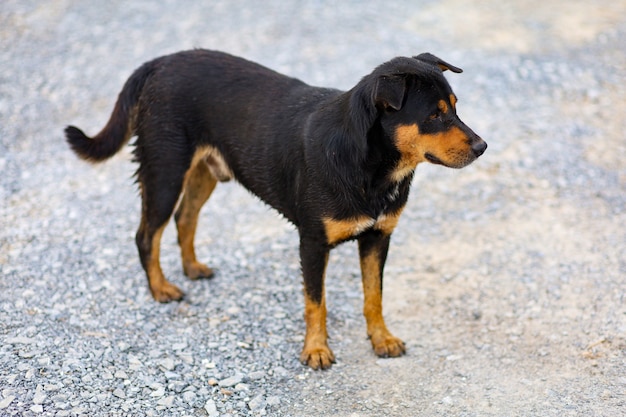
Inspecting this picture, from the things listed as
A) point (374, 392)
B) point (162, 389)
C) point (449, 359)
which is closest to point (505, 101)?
point (449, 359)

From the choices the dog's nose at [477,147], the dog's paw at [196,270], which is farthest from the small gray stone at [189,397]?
the dog's nose at [477,147]

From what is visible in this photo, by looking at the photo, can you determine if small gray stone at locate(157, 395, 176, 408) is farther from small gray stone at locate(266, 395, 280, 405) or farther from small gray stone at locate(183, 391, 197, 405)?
small gray stone at locate(266, 395, 280, 405)

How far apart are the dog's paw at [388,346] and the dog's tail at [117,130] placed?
96.1 inches

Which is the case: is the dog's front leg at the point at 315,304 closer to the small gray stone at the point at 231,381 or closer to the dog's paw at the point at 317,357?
the dog's paw at the point at 317,357

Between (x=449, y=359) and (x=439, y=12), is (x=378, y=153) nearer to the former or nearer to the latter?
(x=449, y=359)

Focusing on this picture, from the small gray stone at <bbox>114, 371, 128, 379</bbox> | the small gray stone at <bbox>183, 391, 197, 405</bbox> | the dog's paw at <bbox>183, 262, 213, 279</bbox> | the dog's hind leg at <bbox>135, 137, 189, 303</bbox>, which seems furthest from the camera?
the dog's paw at <bbox>183, 262, 213, 279</bbox>

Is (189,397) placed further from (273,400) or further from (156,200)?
(156,200)

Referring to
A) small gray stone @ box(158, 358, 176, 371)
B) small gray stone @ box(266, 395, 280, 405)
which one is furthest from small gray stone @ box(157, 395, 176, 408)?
small gray stone @ box(266, 395, 280, 405)

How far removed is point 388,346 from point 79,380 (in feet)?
6.83

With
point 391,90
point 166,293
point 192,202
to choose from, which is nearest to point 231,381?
point 166,293

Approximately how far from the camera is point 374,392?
4863 millimetres

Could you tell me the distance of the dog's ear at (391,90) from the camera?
4.27m

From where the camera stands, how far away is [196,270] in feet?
20.5

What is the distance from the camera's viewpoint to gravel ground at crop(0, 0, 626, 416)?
15.8ft
